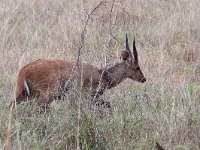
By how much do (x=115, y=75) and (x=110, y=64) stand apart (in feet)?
2.97

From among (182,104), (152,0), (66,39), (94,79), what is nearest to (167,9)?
(152,0)

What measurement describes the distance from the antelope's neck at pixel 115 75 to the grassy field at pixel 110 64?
147 millimetres

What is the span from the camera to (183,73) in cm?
704

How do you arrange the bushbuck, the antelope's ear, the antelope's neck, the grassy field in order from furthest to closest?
the antelope's ear
the antelope's neck
the bushbuck
the grassy field

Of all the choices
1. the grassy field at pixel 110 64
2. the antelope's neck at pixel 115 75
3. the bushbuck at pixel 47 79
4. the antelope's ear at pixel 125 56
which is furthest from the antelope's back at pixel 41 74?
the antelope's ear at pixel 125 56

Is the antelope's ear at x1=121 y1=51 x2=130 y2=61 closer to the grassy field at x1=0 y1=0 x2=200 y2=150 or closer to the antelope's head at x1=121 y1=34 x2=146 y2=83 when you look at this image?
the antelope's head at x1=121 y1=34 x2=146 y2=83

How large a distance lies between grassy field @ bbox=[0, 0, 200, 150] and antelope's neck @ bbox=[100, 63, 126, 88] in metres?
0.15

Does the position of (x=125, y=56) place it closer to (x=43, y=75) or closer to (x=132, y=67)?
(x=132, y=67)

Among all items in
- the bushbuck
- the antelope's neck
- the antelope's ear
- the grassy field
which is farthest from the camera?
Answer: the antelope's ear

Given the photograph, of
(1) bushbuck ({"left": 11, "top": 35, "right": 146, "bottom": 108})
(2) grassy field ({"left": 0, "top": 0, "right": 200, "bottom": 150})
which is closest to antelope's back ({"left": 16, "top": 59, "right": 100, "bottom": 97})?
(1) bushbuck ({"left": 11, "top": 35, "right": 146, "bottom": 108})

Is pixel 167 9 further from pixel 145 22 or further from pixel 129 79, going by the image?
pixel 129 79

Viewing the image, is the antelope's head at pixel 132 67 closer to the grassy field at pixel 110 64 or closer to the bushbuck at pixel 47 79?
the grassy field at pixel 110 64

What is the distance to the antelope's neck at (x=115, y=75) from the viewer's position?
Result: 20.6ft

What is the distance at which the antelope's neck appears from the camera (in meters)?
6.29
